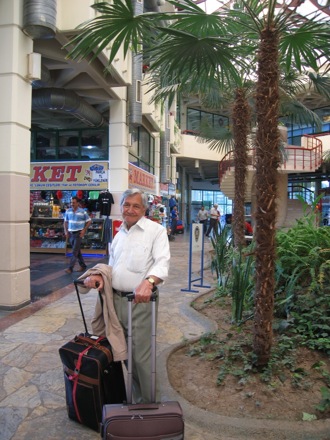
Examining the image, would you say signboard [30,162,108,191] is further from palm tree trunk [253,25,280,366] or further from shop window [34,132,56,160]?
palm tree trunk [253,25,280,366]

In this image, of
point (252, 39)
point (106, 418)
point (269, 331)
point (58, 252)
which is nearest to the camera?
point (106, 418)

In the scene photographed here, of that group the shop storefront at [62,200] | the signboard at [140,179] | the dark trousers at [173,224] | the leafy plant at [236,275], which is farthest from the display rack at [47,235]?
the dark trousers at [173,224]

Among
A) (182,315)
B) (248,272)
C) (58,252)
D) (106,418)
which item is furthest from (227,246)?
(58,252)

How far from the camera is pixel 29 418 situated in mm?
2742

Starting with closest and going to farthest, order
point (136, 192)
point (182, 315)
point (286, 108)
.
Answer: point (136, 192)
point (182, 315)
point (286, 108)

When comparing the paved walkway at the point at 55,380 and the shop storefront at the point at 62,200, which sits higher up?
the shop storefront at the point at 62,200

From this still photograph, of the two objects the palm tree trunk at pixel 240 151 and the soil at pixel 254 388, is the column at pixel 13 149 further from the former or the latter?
the palm tree trunk at pixel 240 151

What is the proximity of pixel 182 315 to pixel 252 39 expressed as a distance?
3674 mm

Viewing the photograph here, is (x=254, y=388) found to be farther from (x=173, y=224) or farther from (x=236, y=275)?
(x=173, y=224)

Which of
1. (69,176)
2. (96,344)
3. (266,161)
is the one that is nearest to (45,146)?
(69,176)

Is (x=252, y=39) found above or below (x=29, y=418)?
above

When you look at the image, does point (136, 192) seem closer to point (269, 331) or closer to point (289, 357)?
point (269, 331)

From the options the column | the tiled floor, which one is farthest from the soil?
the tiled floor

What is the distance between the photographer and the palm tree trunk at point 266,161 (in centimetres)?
307
